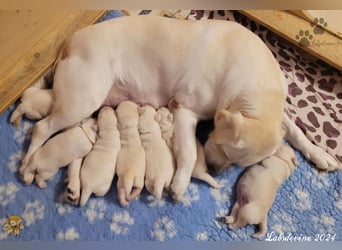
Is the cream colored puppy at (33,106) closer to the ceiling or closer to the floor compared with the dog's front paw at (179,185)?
closer to the ceiling

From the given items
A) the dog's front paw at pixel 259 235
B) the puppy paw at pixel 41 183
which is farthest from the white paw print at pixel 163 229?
the puppy paw at pixel 41 183

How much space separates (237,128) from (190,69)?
11.0 inches

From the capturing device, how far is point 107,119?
1.34m

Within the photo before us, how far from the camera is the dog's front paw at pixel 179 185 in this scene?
1.26 meters

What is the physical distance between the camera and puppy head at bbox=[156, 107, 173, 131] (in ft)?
4.44

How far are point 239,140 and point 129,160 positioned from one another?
297mm

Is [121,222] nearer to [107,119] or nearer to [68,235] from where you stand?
[68,235]

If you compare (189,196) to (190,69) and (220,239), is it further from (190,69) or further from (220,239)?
(190,69)

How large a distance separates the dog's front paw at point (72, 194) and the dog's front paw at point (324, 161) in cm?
67

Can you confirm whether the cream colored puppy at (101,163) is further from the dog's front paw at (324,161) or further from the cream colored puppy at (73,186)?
the dog's front paw at (324,161)

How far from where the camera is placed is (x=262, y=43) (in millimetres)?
1418

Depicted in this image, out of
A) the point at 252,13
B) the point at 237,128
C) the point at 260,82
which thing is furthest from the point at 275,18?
the point at 237,128

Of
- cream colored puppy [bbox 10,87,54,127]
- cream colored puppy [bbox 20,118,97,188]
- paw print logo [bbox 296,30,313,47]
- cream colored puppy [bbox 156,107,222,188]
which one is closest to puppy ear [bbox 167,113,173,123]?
cream colored puppy [bbox 156,107,222,188]

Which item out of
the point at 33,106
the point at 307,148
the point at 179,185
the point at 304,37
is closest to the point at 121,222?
the point at 179,185
